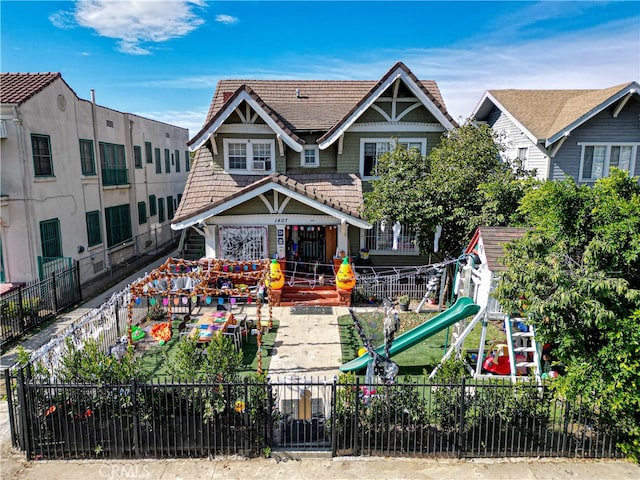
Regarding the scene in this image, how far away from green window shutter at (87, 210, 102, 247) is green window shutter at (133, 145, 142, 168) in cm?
561

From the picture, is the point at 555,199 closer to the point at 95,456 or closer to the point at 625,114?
the point at 95,456

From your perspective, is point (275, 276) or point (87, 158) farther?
point (87, 158)

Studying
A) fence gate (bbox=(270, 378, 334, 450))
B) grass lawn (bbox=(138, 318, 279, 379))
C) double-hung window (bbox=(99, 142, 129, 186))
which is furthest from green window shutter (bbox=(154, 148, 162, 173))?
fence gate (bbox=(270, 378, 334, 450))

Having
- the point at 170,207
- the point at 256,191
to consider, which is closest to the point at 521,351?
the point at 256,191

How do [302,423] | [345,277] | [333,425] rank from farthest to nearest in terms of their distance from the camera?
[345,277], [302,423], [333,425]

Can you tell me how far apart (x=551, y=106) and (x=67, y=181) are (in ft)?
74.7

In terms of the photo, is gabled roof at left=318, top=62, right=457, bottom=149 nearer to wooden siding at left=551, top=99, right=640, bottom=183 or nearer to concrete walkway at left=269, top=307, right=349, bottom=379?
wooden siding at left=551, top=99, right=640, bottom=183

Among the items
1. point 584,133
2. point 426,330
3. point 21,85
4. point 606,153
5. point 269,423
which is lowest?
point 269,423

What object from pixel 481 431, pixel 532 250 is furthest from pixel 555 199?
pixel 481 431

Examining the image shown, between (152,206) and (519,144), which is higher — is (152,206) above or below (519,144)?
below

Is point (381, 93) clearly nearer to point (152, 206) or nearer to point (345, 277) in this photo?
point (345, 277)

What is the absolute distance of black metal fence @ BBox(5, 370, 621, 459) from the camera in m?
8.47

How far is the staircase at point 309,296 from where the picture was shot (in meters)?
17.8

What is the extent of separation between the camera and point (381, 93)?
62.5 feet
